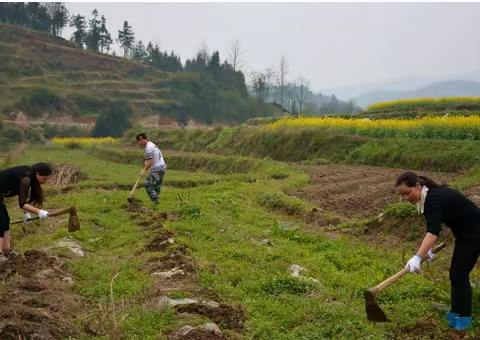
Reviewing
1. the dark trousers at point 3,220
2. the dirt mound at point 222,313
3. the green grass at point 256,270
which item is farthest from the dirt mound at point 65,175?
the dirt mound at point 222,313

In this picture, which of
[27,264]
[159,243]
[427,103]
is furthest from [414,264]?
[427,103]

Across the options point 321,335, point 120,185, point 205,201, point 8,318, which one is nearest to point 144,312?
point 8,318

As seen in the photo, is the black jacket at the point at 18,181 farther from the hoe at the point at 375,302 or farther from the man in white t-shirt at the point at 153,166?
the hoe at the point at 375,302

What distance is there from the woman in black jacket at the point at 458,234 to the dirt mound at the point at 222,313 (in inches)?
79.0

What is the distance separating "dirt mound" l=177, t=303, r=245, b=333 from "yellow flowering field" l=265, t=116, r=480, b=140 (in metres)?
16.3

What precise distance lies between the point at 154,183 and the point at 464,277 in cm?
902

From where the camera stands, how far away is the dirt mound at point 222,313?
17.2 ft

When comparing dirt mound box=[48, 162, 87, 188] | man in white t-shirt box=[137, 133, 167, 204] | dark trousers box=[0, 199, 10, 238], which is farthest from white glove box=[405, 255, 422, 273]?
dirt mound box=[48, 162, 87, 188]

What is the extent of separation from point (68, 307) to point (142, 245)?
10.8ft

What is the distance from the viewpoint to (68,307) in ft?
18.2

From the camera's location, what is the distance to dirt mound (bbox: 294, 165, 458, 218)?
1252 centimetres

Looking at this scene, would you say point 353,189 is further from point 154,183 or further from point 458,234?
point 458,234

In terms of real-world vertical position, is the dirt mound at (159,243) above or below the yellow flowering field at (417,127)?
below

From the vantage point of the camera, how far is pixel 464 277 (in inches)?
197
